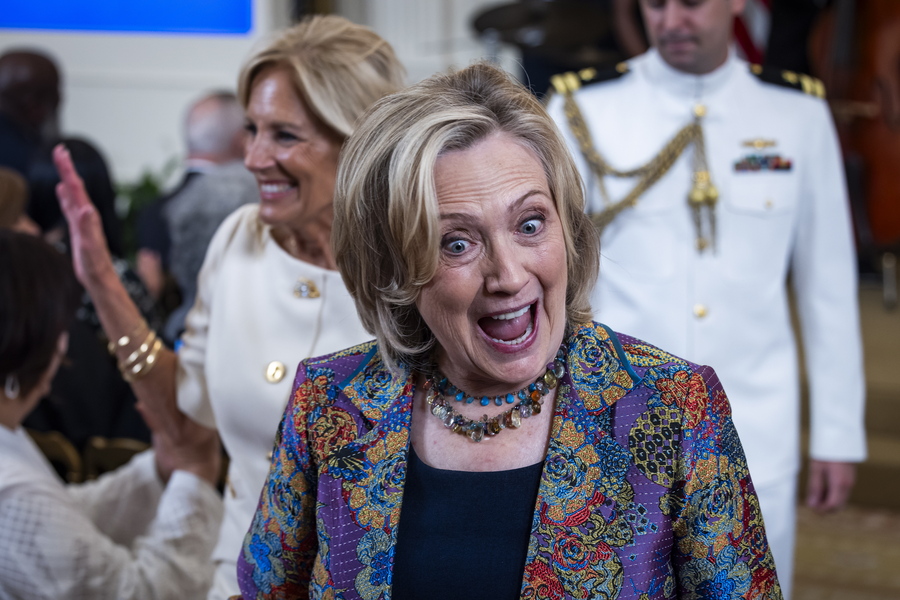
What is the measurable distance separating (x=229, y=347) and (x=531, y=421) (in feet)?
2.39

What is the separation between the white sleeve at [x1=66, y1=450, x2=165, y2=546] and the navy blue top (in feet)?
3.74

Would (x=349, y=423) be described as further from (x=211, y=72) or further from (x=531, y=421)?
(x=211, y=72)

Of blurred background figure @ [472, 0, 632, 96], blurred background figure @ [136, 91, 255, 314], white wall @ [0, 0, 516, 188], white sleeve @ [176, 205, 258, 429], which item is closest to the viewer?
white sleeve @ [176, 205, 258, 429]

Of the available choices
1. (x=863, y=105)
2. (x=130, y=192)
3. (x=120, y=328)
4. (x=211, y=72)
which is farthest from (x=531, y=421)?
(x=211, y=72)

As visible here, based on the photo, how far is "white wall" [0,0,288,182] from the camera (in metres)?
7.02

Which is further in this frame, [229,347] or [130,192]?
[130,192]

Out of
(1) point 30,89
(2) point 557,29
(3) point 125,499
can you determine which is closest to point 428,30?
(2) point 557,29

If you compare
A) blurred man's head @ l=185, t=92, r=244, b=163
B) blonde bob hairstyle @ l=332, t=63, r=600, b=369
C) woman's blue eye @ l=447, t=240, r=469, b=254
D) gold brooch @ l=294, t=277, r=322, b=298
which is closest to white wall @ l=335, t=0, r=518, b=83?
blurred man's head @ l=185, t=92, r=244, b=163

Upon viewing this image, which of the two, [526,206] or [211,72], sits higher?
[526,206]

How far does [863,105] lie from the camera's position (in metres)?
4.49

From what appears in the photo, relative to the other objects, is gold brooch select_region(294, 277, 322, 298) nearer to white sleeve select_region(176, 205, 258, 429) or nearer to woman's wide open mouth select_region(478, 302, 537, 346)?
white sleeve select_region(176, 205, 258, 429)

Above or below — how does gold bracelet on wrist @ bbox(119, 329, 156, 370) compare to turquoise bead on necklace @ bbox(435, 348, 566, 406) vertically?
below

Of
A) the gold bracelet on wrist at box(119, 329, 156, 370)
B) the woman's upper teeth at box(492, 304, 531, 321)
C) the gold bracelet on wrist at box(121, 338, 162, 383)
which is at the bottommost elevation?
the gold bracelet on wrist at box(121, 338, 162, 383)

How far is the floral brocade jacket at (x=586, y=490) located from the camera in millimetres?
1249
